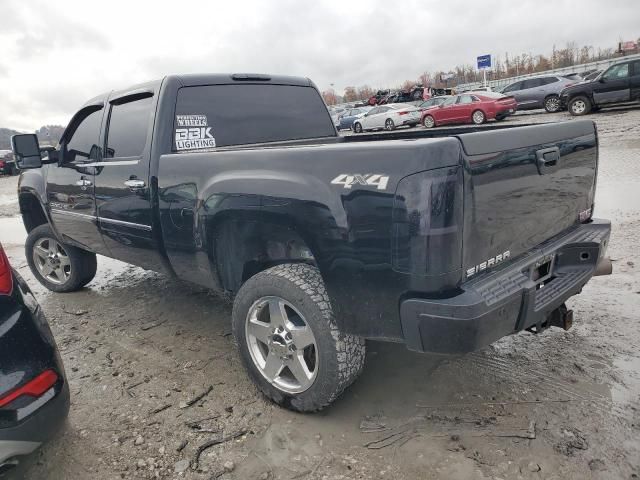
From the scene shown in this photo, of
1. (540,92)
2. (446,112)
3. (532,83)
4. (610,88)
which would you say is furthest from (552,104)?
(446,112)

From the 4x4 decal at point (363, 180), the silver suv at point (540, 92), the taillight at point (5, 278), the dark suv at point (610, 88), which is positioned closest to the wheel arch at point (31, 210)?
the taillight at point (5, 278)

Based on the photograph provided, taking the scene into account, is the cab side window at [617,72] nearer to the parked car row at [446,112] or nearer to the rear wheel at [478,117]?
the parked car row at [446,112]

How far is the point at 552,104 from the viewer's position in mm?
19250

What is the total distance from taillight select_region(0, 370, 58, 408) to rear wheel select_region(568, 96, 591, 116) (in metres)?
18.2

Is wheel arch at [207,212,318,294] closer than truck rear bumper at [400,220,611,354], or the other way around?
truck rear bumper at [400,220,611,354]

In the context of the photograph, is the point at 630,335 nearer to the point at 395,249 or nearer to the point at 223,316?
the point at 395,249

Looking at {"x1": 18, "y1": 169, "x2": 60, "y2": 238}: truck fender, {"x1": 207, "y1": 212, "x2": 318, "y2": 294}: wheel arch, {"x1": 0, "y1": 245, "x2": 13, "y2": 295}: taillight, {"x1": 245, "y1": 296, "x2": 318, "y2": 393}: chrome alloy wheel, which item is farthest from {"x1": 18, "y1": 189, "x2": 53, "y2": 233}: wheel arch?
{"x1": 245, "y1": 296, "x2": 318, "y2": 393}: chrome alloy wheel

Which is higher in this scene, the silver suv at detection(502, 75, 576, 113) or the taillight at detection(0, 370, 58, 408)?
the silver suv at detection(502, 75, 576, 113)

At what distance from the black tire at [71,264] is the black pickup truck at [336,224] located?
1.02 metres

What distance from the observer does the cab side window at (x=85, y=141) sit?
13.4 feet

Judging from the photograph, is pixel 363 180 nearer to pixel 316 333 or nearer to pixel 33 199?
pixel 316 333

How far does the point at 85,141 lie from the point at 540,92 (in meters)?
19.7

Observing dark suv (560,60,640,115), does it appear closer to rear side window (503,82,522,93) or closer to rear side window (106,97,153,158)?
rear side window (503,82,522,93)

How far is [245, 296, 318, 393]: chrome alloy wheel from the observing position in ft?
8.41
